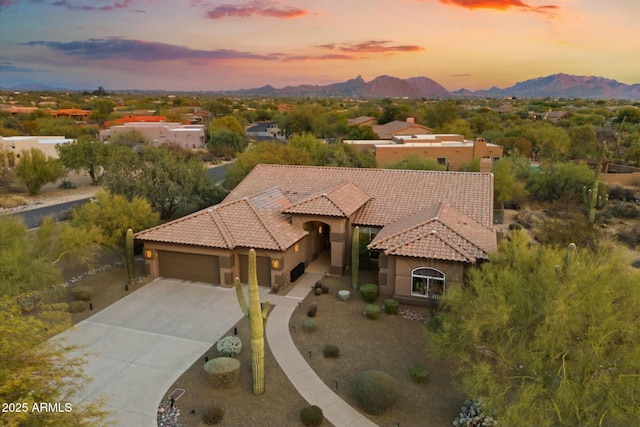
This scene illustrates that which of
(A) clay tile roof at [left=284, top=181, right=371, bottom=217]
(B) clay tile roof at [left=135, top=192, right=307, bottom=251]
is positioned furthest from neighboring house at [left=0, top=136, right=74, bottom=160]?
(A) clay tile roof at [left=284, top=181, right=371, bottom=217]

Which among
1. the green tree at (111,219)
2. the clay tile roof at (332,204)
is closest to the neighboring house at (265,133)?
the clay tile roof at (332,204)

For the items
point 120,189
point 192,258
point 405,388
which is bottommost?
point 405,388

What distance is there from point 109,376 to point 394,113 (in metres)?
102

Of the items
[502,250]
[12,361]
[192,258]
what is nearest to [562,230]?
[502,250]

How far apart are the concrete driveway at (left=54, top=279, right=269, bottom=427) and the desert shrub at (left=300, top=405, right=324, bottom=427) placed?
187 inches

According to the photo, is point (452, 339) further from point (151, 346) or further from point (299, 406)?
point (151, 346)

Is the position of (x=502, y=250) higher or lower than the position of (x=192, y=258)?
higher

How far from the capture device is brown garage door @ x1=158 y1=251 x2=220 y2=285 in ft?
83.9

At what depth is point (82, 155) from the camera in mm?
53969

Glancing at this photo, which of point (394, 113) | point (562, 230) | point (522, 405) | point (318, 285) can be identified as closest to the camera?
point (522, 405)

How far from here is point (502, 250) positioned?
19312 mm

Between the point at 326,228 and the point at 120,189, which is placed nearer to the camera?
the point at 326,228

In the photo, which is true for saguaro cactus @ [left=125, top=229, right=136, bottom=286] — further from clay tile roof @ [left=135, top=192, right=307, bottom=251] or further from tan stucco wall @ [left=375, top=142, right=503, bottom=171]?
tan stucco wall @ [left=375, top=142, right=503, bottom=171]

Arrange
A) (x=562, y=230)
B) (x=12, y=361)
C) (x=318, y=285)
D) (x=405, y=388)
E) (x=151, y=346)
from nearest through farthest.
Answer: (x=12, y=361), (x=405, y=388), (x=151, y=346), (x=318, y=285), (x=562, y=230)
